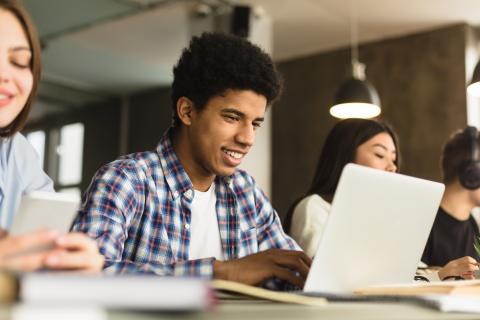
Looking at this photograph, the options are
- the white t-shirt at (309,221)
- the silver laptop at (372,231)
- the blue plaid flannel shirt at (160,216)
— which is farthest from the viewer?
the white t-shirt at (309,221)

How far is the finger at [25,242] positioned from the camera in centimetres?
73

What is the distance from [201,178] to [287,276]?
1.78ft

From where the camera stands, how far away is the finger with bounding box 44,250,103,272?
75cm

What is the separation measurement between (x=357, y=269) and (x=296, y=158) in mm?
4998

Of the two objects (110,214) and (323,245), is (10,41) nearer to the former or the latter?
(110,214)

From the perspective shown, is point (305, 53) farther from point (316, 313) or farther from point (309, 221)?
point (316, 313)

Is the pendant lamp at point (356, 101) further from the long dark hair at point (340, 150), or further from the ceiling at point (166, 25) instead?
the ceiling at point (166, 25)

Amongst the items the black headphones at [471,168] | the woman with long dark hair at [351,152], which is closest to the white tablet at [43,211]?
the woman with long dark hair at [351,152]

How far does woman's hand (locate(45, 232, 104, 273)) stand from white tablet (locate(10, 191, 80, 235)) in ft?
0.27

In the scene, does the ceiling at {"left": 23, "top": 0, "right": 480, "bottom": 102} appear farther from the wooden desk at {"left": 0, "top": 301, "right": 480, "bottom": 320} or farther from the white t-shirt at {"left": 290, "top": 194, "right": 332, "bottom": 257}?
the wooden desk at {"left": 0, "top": 301, "right": 480, "bottom": 320}

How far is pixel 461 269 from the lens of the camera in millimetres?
1741

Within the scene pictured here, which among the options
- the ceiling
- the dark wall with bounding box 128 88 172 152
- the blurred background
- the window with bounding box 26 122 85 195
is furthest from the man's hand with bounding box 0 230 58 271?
the window with bounding box 26 122 85 195

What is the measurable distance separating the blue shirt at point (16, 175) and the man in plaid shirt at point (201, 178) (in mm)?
167

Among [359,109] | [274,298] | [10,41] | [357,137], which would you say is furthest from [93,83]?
[274,298]
